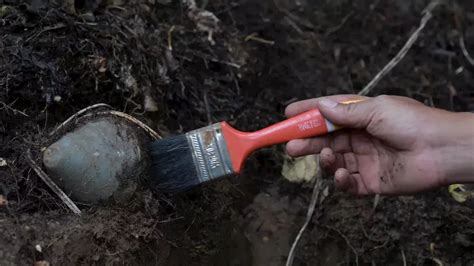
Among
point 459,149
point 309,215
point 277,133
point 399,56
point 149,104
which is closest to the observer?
point 459,149

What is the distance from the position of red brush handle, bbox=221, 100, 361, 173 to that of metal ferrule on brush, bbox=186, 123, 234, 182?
0.6 inches

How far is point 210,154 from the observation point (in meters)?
1.73

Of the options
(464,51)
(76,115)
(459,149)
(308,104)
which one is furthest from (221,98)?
(464,51)

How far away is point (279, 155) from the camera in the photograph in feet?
7.36

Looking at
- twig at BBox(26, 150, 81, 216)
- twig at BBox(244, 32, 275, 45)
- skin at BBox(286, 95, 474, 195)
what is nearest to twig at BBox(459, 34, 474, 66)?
twig at BBox(244, 32, 275, 45)

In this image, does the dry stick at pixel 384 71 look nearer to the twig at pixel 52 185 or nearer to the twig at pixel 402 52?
the twig at pixel 402 52

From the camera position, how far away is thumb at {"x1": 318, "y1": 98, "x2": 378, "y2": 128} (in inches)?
65.0

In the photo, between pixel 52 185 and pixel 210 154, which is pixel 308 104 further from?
pixel 52 185

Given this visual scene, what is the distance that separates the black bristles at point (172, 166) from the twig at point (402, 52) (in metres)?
0.87

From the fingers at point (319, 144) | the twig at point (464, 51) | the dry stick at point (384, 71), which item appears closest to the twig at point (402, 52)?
the dry stick at point (384, 71)

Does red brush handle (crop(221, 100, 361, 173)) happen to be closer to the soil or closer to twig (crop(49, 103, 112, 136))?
the soil

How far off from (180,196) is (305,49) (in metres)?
0.85

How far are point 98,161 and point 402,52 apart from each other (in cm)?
132

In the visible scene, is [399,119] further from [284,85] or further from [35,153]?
[35,153]
